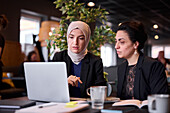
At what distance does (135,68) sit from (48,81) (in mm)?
696

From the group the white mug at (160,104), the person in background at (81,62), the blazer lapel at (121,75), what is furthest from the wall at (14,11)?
the white mug at (160,104)

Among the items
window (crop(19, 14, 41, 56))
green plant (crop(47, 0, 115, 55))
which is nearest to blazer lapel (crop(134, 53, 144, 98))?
green plant (crop(47, 0, 115, 55))

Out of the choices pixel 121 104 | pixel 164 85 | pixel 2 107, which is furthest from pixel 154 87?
pixel 2 107

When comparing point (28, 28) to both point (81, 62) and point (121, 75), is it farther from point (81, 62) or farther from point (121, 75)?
point (121, 75)

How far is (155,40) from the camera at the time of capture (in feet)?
31.6

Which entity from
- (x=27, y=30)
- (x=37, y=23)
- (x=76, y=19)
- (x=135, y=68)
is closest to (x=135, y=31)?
(x=135, y=68)

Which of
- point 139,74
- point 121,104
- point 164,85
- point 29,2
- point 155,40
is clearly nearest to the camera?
point 121,104

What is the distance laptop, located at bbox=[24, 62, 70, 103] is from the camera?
4.42 ft

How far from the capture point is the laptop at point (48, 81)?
1.35 metres

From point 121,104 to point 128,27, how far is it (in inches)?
29.3

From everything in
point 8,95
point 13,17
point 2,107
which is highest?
point 13,17

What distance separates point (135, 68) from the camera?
1773 mm

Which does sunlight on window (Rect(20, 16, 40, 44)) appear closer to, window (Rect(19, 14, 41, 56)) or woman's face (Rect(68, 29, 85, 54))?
window (Rect(19, 14, 41, 56))

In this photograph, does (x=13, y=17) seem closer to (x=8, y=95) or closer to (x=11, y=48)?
(x=11, y=48)
